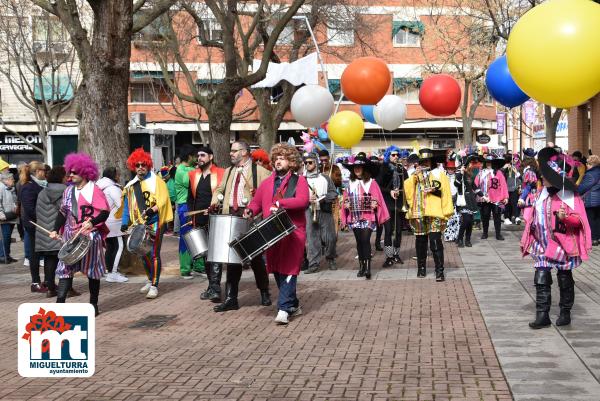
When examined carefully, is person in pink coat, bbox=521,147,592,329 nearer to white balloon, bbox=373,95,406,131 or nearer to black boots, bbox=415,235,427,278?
black boots, bbox=415,235,427,278

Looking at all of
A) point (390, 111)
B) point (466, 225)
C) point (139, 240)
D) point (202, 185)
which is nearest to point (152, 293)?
point (139, 240)

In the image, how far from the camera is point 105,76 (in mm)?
13797

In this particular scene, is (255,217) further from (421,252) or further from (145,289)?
(421,252)

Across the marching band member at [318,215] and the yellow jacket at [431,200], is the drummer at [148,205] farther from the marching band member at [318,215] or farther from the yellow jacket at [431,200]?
the yellow jacket at [431,200]

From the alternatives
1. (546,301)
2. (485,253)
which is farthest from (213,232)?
(485,253)

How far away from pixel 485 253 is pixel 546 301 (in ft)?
23.4

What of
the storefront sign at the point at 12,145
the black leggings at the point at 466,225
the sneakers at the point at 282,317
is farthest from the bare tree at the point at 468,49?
the sneakers at the point at 282,317

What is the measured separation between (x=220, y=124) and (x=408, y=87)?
28617mm

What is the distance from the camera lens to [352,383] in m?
6.57

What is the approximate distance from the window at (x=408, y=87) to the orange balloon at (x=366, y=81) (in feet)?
93.1

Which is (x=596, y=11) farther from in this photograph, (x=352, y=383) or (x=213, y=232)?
(x=213, y=232)

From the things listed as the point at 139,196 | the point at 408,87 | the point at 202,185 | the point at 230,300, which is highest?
the point at 408,87

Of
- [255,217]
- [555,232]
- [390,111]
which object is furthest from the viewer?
[390,111]

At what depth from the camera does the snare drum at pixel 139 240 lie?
10.5 meters
